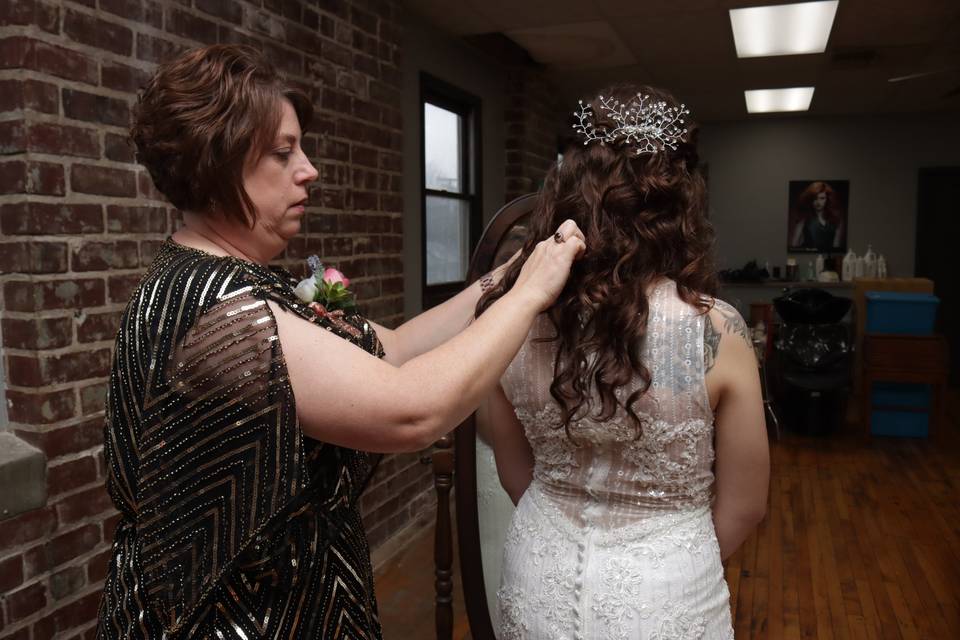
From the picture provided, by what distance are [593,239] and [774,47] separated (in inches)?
175

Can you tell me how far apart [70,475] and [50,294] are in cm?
47

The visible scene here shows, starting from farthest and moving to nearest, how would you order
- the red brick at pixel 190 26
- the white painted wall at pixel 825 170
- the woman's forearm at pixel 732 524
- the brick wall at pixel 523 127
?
1. the white painted wall at pixel 825 170
2. the brick wall at pixel 523 127
3. the red brick at pixel 190 26
4. the woman's forearm at pixel 732 524

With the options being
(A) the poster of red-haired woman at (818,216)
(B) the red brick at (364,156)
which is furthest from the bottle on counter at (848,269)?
(B) the red brick at (364,156)

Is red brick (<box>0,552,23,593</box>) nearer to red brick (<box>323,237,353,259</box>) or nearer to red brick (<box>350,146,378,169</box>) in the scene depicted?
red brick (<box>323,237,353,259</box>)

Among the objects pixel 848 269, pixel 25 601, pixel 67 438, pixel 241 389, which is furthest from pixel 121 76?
pixel 848 269

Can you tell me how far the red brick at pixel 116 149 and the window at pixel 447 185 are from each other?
93.0 inches

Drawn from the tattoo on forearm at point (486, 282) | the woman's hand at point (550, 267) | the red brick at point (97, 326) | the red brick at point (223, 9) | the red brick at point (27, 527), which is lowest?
the red brick at point (27, 527)

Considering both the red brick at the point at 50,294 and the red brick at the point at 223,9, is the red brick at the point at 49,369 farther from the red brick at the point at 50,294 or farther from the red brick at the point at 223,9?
the red brick at the point at 223,9

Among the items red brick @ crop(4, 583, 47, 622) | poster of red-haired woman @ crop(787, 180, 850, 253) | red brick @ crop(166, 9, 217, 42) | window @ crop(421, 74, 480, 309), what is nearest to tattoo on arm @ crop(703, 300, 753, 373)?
red brick @ crop(4, 583, 47, 622)

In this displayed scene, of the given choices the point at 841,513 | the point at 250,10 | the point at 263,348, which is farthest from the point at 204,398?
the point at 841,513

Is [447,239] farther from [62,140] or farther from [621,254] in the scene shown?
[621,254]

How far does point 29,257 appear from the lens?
71.6 inches

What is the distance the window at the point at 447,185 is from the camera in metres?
4.53

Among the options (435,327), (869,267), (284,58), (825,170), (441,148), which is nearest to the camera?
(435,327)
